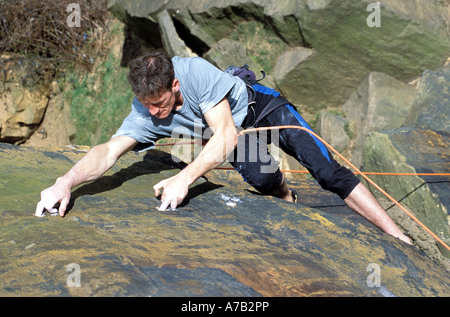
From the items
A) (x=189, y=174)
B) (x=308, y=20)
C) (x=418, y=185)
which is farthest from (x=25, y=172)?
(x=308, y=20)

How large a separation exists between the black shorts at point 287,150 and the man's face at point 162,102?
522 mm

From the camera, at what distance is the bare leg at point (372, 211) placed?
2668mm

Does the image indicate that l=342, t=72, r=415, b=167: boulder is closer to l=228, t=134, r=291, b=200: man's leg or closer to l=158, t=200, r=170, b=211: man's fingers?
l=228, t=134, r=291, b=200: man's leg

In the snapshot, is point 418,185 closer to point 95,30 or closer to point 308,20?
point 308,20

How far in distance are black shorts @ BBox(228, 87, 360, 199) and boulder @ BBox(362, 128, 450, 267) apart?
774mm

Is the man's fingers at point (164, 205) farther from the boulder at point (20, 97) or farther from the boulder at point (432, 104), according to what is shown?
the boulder at point (20, 97)

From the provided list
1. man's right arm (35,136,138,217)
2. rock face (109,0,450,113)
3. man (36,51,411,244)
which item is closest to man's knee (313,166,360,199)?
man (36,51,411,244)

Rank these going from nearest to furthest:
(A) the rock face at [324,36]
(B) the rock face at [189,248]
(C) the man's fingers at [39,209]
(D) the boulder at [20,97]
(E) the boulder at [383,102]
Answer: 1. (B) the rock face at [189,248]
2. (C) the man's fingers at [39,209]
3. (A) the rock face at [324,36]
4. (E) the boulder at [383,102]
5. (D) the boulder at [20,97]

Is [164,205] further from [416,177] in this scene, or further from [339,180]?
[416,177]

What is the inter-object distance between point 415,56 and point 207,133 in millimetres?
2970

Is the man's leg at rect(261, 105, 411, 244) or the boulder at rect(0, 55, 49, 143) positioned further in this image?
the boulder at rect(0, 55, 49, 143)

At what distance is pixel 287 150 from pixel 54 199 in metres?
1.41

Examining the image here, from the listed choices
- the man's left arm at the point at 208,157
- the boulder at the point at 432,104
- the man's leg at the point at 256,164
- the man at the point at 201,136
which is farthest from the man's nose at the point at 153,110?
the boulder at the point at 432,104

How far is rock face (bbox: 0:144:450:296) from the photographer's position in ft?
5.78
